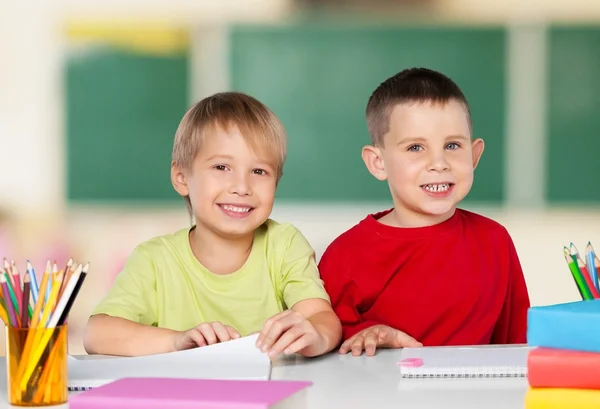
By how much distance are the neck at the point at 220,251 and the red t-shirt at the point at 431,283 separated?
0.14 metres

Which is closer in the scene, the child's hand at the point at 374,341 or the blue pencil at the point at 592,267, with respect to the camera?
the blue pencil at the point at 592,267

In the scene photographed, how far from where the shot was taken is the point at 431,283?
1.68 metres

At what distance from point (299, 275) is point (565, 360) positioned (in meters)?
0.74

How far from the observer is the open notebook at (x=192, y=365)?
1207mm

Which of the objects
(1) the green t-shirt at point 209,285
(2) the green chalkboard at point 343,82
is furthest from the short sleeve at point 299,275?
(2) the green chalkboard at point 343,82

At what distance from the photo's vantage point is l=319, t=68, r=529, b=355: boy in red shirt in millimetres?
1663

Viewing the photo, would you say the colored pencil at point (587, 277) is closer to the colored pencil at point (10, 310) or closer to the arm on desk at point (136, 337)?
the arm on desk at point (136, 337)

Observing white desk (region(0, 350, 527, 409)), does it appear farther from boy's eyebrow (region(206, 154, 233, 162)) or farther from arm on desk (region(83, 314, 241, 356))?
boy's eyebrow (region(206, 154, 233, 162))

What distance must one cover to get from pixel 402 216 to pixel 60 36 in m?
4.01

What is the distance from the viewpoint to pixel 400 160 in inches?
67.1

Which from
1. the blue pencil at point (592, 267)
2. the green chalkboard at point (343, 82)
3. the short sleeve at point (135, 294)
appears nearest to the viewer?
the blue pencil at point (592, 267)

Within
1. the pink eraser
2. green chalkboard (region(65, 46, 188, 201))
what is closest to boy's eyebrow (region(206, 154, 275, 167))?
the pink eraser

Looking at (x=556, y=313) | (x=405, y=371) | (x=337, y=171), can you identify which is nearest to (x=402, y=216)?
(x=405, y=371)

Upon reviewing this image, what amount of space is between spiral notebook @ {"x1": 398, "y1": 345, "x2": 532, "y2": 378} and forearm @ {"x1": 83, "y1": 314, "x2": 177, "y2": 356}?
0.35 metres
